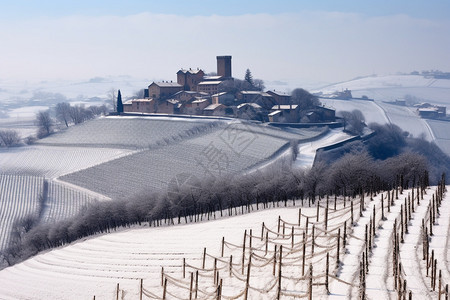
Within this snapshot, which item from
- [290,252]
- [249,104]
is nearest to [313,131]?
[249,104]

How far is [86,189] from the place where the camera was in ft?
144

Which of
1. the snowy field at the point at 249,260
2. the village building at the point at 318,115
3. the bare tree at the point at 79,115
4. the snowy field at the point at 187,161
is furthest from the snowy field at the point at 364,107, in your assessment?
the snowy field at the point at 249,260

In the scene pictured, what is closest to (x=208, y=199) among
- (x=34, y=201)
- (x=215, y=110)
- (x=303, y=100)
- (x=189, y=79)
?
(x=34, y=201)

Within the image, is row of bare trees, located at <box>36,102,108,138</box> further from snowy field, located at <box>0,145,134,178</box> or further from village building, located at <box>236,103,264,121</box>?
village building, located at <box>236,103,264,121</box>

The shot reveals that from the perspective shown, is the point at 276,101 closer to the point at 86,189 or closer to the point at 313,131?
the point at 313,131

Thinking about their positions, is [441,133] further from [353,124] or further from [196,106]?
[196,106]

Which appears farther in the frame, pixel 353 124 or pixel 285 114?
pixel 285 114

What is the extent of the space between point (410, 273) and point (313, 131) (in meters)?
53.0

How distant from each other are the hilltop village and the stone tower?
1.01 meters

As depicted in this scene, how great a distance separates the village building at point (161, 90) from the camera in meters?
79.2

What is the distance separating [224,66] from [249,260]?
70959mm

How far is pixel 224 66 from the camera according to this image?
282 feet

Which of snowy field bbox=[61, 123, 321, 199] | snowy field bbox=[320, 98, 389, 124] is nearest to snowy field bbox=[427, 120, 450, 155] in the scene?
snowy field bbox=[320, 98, 389, 124]

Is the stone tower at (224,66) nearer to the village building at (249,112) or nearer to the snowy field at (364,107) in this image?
the village building at (249,112)
